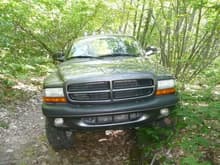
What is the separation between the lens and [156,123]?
4.77 meters

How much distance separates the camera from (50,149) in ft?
16.9

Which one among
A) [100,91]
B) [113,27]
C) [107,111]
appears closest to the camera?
[107,111]

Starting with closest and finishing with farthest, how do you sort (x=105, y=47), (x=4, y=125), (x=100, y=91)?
(x=100, y=91) → (x=105, y=47) → (x=4, y=125)

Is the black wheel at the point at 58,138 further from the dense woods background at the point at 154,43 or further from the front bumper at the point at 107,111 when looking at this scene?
the dense woods background at the point at 154,43

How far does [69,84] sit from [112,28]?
Result: 34.3ft

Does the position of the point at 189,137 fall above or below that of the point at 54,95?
below

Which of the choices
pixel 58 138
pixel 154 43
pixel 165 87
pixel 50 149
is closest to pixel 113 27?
pixel 154 43

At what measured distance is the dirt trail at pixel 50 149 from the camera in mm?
4688

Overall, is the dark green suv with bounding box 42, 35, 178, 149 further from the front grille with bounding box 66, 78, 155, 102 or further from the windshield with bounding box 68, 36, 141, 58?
the windshield with bounding box 68, 36, 141, 58

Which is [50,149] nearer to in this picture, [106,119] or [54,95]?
[54,95]

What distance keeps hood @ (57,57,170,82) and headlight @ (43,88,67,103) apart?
183 mm

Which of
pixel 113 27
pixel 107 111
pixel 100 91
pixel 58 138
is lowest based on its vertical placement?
pixel 58 138

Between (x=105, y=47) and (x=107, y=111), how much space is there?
2012 mm

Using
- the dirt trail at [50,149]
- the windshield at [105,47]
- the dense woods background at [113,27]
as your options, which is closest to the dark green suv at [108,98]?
the dirt trail at [50,149]
